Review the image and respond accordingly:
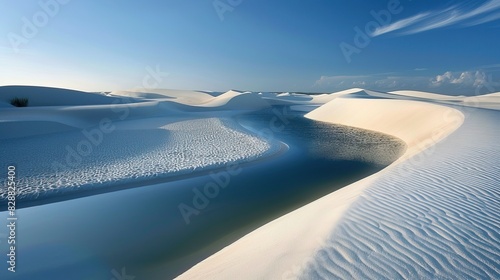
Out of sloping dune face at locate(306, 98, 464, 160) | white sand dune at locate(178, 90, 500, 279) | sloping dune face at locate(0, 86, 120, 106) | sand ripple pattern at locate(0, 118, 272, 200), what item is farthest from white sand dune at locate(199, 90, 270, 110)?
white sand dune at locate(178, 90, 500, 279)

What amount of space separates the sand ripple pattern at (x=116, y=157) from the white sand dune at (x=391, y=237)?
192 inches

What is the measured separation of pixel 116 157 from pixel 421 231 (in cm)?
922

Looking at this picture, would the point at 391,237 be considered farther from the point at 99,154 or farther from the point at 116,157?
the point at 99,154

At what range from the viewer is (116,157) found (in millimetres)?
9117

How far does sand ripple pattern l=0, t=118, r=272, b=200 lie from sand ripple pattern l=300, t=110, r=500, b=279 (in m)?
5.55

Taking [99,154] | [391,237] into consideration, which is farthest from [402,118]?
[99,154]

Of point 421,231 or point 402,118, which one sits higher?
point 421,231

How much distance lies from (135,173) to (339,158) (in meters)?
7.57

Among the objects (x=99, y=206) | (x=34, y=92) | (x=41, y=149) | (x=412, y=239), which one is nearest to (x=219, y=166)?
(x=99, y=206)

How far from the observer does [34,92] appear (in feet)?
93.0

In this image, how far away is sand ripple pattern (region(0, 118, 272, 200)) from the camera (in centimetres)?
686

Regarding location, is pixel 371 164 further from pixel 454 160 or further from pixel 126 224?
pixel 126 224

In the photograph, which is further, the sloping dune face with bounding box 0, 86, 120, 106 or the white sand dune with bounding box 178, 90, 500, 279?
the sloping dune face with bounding box 0, 86, 120, 106

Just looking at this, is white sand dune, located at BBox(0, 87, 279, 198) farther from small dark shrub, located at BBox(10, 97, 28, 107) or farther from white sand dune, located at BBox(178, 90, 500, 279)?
small dark shrub, located at BBox(10, 97, 28, 107)
